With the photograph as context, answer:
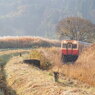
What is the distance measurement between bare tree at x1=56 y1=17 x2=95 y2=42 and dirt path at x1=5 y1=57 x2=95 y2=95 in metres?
65.5

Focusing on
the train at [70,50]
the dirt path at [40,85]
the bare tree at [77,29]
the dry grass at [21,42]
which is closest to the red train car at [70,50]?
the train at [70,50]

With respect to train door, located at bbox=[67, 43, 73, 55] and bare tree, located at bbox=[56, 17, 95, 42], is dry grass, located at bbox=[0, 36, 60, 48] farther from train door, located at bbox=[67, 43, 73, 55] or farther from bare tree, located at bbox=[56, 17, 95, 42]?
bare tree, located at bbox=[56, 17, 95, 42]

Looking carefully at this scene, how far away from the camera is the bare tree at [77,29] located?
84375 millimetres

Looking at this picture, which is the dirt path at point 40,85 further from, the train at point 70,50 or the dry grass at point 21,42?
the dry grass at point 21,42

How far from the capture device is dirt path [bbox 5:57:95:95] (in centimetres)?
1375

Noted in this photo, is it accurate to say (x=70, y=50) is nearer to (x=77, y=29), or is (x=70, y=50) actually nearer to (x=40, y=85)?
(x=40, y=85)

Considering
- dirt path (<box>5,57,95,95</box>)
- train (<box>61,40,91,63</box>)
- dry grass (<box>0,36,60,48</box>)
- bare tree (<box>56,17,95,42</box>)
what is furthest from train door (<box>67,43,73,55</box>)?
bare tree (<box>56,17,95,42</box>)

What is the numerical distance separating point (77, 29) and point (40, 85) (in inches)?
2797

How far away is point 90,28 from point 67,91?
234 ft

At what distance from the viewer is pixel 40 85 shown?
15320mm

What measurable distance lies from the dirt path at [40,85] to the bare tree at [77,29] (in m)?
65.5

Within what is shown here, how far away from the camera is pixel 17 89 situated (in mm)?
16297

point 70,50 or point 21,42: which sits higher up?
point 70,50

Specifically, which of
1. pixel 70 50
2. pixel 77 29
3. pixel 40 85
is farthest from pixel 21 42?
pixel 40 85
